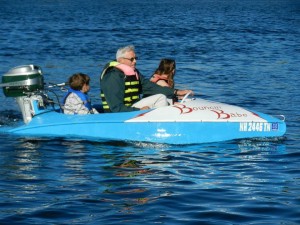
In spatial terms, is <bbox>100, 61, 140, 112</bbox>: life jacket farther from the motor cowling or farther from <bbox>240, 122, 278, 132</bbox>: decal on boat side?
<bbox>240, 122, 278, 132</bbox>: decal on boat side

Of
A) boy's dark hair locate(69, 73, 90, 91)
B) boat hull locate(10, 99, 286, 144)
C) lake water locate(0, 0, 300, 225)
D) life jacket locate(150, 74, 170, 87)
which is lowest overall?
lake water locate(0, 0, 300, 225)

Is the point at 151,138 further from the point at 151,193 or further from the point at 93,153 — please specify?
the point at 151,193

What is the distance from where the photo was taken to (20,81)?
11.0 metres

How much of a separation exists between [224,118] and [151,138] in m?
0.96

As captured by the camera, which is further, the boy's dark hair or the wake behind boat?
the boy's dark hair

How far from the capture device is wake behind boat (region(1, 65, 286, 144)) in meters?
10.7

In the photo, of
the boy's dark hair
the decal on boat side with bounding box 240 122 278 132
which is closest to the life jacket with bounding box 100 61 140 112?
the boy's dark hair

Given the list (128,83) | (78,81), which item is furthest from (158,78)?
(78,81)

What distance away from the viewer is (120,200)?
8.04 meters

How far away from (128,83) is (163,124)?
77 cm

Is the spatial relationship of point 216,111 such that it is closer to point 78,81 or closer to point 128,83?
point 128,83

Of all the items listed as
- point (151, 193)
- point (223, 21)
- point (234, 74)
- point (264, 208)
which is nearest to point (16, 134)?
point (151, 193)

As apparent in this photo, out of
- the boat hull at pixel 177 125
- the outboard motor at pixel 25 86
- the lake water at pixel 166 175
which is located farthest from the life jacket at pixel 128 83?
the outboard motor at pixel 25 86

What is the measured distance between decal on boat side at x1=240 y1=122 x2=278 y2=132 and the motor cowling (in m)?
2.79
